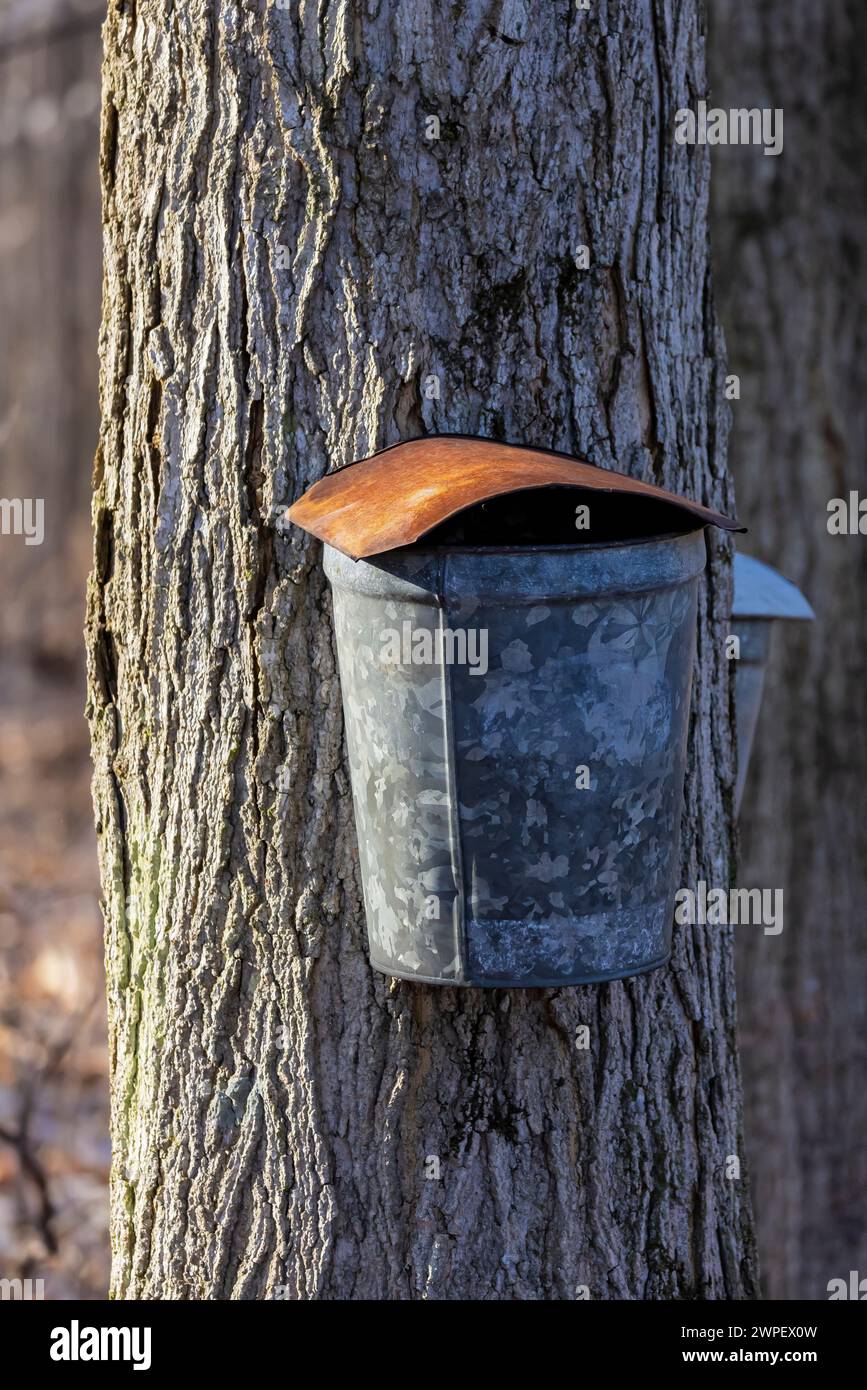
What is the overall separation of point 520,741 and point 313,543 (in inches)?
21.3

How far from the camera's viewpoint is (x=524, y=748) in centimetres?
193

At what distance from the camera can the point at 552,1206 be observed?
92.7 inches

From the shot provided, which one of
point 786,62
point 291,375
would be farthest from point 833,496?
point 291,375

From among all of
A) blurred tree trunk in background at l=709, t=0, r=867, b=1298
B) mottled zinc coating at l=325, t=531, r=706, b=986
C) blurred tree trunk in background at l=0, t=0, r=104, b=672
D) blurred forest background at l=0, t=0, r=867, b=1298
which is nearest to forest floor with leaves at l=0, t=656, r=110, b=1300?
blurred forest background at l=0, t=0, r=867, b=1298

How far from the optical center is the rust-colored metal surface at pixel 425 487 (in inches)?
72.9

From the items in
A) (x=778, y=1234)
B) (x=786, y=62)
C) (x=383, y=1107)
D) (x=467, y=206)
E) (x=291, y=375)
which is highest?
(x=786, y=62)

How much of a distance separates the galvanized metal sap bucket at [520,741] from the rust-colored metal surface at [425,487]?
0.18 ft

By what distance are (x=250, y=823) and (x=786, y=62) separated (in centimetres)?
320

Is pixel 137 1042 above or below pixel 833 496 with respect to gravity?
below

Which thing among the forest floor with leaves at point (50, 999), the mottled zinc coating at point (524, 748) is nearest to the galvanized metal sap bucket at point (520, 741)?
the mottled zinc coating at point (524, 748)

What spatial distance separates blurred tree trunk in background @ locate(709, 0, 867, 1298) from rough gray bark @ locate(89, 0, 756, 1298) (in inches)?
77.2

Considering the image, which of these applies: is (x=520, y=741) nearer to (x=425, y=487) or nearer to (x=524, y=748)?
(x=524, y=748)

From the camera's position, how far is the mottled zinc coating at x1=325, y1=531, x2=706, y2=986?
1903 mm
